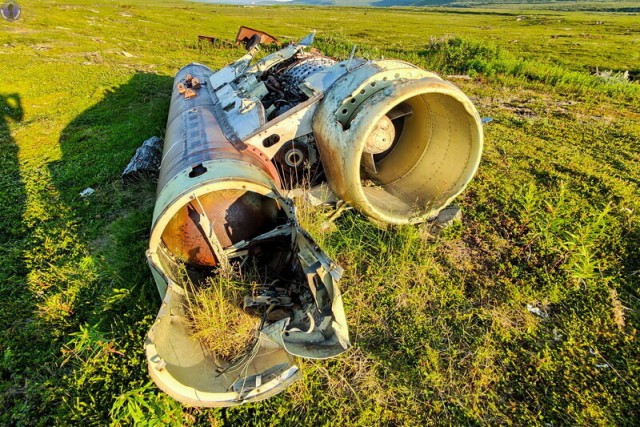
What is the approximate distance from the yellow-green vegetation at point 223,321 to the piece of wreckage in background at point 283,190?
80 mm

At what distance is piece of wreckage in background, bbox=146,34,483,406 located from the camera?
273cm

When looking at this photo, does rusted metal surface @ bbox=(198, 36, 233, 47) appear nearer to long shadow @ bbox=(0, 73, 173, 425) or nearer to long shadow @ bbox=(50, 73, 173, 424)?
long shadow @ bbox=(50, 73, 173, 424)

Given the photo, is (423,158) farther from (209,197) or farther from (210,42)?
(210,42)

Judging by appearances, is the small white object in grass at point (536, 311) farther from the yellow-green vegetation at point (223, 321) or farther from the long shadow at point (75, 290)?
the long shadow at point (75, 290)

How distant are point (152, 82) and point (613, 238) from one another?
12.8m

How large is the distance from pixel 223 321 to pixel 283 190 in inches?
69.4

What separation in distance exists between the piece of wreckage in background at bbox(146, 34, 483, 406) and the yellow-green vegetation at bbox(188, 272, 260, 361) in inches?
3.2

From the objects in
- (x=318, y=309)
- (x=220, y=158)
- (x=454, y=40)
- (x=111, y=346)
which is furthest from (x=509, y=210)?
(x=454, y=40)

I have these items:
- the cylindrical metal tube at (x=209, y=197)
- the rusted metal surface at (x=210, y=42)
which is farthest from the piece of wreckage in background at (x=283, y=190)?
the rusted metal surface at (x=210, y=42)

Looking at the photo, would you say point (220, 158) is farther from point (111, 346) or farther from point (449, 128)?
point (449, 128)

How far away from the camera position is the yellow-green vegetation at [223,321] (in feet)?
10.2

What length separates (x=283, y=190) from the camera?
436 cm

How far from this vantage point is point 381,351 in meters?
3.35

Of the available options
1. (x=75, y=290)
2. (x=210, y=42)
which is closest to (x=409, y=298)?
(x=75, y=290)
